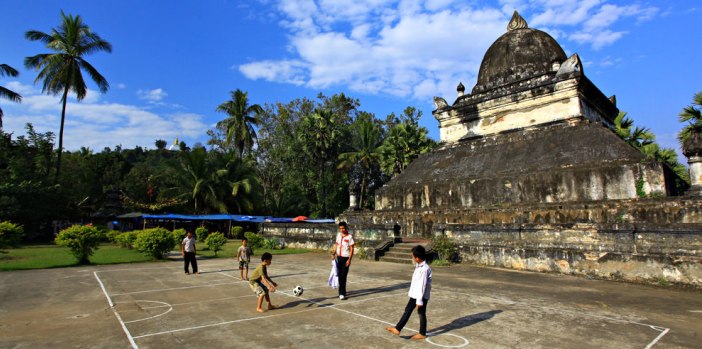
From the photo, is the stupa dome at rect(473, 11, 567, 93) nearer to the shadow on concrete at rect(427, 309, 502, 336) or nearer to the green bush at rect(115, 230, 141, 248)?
the shadow on concrete at rect(427, 309, 502, 336)

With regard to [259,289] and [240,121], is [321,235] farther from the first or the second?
[240,121]

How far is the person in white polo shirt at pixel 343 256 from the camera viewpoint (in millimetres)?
7074

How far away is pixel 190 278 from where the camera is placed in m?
9.88

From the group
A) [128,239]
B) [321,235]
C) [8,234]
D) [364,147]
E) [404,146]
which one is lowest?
[128,239]

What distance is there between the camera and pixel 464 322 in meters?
5.34

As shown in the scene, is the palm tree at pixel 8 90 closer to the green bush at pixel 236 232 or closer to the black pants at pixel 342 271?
the green bush at pixel 236 232

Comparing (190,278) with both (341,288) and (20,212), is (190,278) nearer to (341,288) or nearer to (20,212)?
(341,288)

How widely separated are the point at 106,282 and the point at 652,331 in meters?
10.9

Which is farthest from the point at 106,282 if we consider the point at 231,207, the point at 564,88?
the point at 231,207

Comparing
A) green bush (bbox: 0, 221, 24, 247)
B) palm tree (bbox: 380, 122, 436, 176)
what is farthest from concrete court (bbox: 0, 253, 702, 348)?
palm tree (bbox: 380, 122, 436, 176)

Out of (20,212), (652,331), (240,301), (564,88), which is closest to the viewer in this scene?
(652,331)

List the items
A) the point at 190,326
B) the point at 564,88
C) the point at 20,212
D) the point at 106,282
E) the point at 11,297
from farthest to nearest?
the point at 20,212 < the point at 564,88 < the point at 106,282 < the point at 11,297 < the point at 190,326

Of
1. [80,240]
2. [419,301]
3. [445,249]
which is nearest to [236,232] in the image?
[80,240]

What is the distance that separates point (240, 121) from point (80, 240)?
26.9 m
